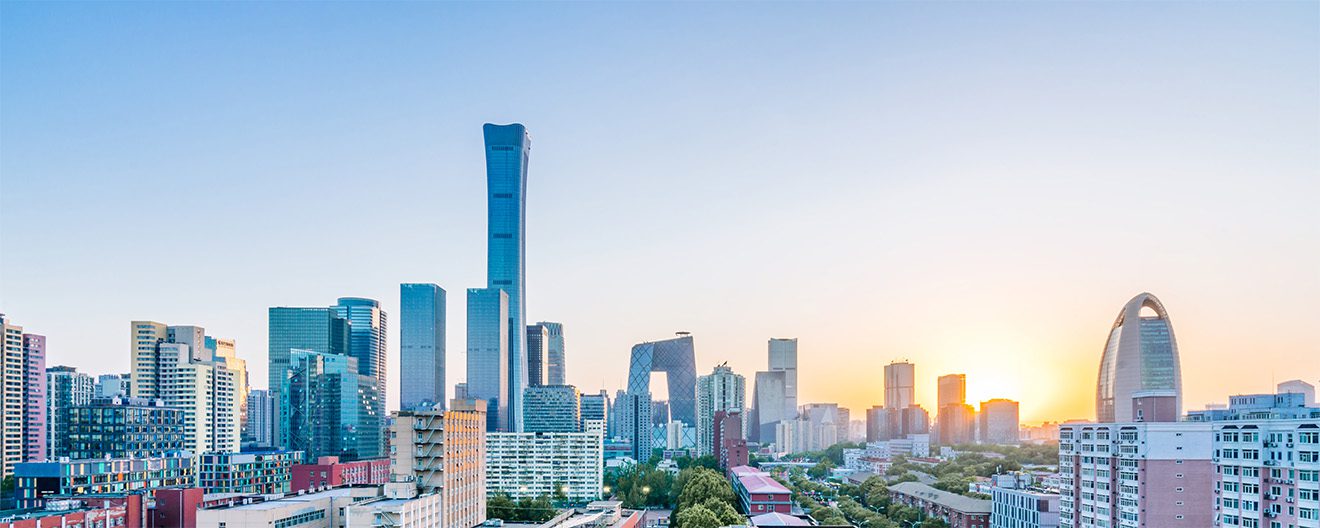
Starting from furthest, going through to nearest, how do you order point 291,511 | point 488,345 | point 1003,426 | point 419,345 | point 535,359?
point 535,359
point 1003,426
point 419,345
point 488,345
point 291,511

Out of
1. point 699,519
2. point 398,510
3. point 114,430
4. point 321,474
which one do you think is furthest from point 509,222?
point 398,510

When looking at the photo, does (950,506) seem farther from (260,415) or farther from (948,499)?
(260,415)

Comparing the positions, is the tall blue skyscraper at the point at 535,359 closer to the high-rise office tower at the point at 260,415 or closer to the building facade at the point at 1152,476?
the high-rise office tower at the point at 260,415

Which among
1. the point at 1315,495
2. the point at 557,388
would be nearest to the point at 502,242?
the point at 557,388

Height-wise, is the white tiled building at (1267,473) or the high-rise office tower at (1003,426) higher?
the white tiled building at (1267,473)

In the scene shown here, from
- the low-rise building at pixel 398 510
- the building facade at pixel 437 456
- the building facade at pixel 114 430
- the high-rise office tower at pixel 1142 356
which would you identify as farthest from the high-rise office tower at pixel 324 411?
the high-rise office tower at pixel 1142 356
